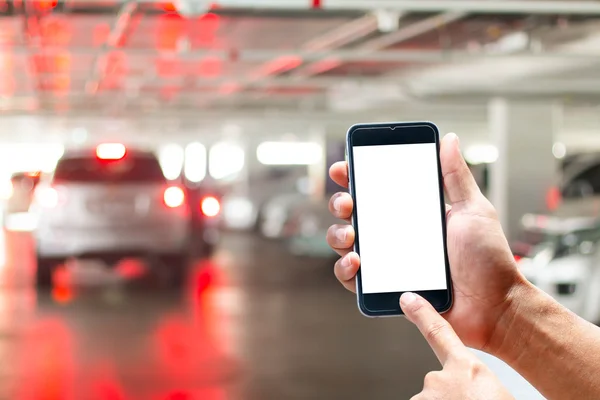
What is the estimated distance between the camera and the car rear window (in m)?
13.7

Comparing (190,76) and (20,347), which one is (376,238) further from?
(190,76)

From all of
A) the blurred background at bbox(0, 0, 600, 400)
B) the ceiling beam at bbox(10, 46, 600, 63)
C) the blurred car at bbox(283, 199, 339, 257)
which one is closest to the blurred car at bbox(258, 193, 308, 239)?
the blurred background at bbox(0, 0, 600, 400)

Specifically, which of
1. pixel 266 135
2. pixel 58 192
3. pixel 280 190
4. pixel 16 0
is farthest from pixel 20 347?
pixel 266 135

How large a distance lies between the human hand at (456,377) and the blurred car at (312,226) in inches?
656

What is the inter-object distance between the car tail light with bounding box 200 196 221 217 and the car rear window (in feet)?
8.60

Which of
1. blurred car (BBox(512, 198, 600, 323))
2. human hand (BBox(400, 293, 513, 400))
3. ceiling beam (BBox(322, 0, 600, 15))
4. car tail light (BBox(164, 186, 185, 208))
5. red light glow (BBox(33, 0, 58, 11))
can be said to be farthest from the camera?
car tail light (BBox(164, 186, 185, 208))

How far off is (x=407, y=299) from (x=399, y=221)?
0.26 meters

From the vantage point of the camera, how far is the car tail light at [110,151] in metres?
13.9

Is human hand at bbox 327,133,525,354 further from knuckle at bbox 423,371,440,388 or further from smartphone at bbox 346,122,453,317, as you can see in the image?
knuckle at bbox 423,371,440,388

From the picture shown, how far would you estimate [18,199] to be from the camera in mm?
39375

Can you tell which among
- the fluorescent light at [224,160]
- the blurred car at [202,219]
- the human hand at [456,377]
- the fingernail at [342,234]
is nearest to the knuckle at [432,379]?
the human hand at [456,377]

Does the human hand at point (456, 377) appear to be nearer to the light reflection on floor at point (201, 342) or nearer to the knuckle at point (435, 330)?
the knuckle at point (435, 330)

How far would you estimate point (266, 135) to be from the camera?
40281 millimetres

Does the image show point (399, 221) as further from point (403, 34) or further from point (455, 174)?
point (403, 34)
